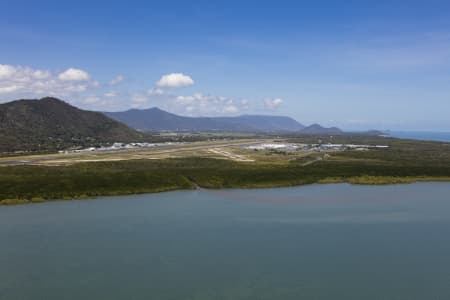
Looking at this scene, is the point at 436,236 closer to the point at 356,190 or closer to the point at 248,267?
the point at 248,267

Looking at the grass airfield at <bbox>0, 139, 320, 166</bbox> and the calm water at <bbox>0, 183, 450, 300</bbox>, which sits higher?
the grass airfield at <bbox>0, 139, 320, 166</bbox>

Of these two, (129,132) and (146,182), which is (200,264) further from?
(129,132)

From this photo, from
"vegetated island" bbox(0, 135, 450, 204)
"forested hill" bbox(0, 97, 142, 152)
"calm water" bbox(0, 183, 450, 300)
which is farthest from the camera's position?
"forested hill" bbox(0, 97, 142, 152)

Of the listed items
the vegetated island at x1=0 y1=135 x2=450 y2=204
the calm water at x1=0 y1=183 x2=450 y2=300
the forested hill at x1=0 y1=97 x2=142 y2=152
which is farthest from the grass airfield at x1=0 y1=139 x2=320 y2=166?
the calm water at x1=0 y1=183 x2=450 y2=300

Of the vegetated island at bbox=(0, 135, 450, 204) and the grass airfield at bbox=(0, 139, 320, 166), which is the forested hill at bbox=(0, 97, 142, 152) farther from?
the vegetated island at bbox=(0, 135, 450, 204)

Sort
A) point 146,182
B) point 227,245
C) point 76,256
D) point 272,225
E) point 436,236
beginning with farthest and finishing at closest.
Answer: point 146,182, point 272,225, point 436,236, point 227,245, point 76,256

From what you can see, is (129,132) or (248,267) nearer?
(248,267)

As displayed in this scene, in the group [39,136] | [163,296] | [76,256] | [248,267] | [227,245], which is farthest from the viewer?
[39,136]

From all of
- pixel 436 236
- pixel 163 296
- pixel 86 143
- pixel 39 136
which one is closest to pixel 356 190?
pixel 436 236

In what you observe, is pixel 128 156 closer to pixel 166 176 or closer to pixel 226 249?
pixel 166 176

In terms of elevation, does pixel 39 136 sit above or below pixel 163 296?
above
